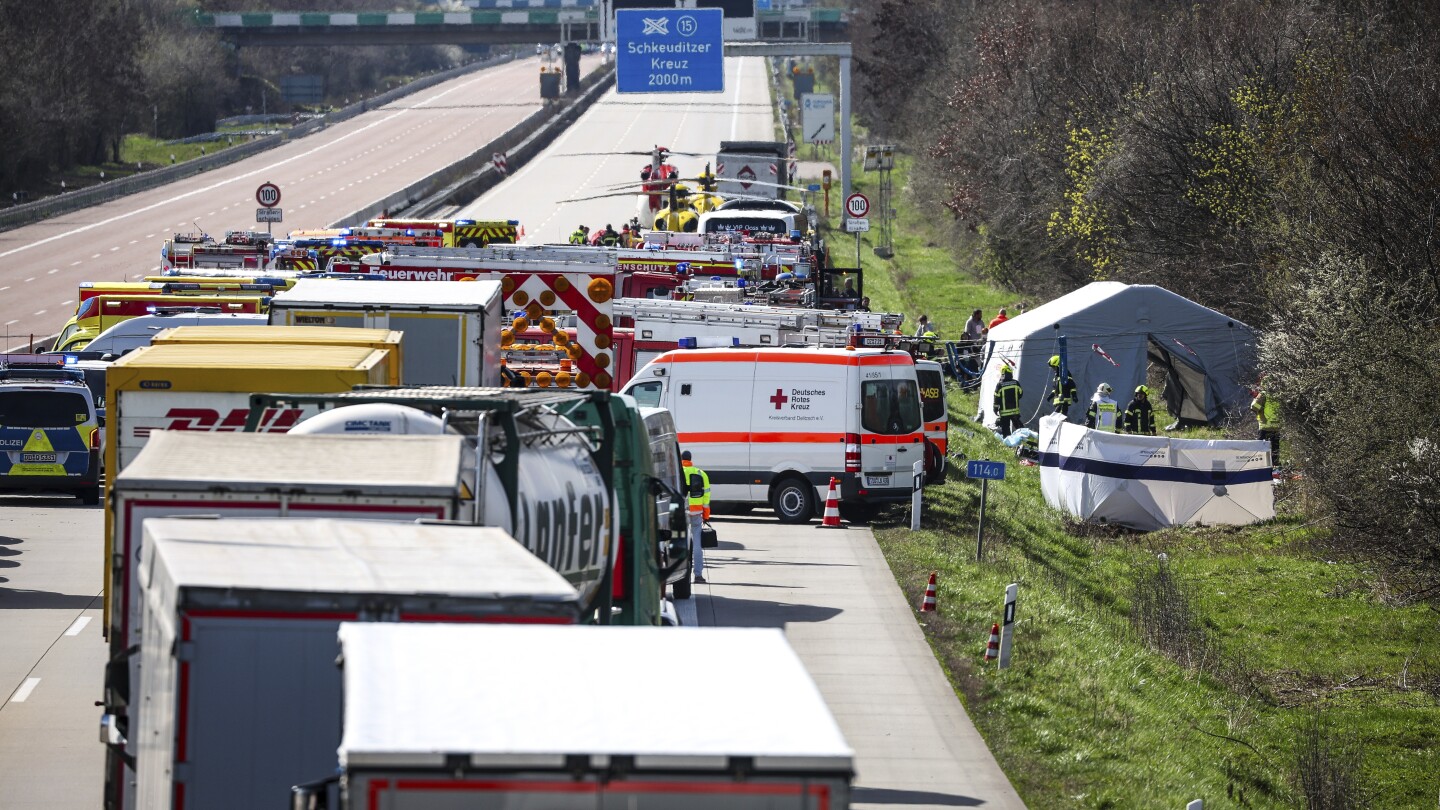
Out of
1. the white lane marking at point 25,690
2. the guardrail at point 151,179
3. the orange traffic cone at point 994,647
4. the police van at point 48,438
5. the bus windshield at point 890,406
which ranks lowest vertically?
the white lane marking at point 25,690

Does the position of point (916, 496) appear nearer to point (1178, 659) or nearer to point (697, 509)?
point (697, 509)

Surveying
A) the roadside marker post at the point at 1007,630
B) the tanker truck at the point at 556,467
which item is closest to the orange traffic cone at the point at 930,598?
the roadside marker post at the point at 1007,630

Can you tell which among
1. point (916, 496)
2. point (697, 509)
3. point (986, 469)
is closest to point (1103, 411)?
point (916, 496)

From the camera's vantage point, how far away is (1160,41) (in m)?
44.3

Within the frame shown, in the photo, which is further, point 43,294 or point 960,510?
point 43,294

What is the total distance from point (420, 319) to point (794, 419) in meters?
8.25

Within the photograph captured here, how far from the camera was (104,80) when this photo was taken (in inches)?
3484

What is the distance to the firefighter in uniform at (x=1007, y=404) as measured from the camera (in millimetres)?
31812

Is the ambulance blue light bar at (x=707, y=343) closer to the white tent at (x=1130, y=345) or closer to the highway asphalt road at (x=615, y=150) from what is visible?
the white tent at (x=1130, y=345)

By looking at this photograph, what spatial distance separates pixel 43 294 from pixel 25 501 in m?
27.1

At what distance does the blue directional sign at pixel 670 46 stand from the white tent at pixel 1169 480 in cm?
2930

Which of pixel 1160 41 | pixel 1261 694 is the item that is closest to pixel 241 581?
pixel 1261 694

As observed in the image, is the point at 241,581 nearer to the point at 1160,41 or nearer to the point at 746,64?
the point at 1160,41

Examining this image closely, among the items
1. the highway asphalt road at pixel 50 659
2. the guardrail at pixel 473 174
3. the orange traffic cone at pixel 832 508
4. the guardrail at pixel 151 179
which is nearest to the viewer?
the highway asphalt road at pixel 50 659
